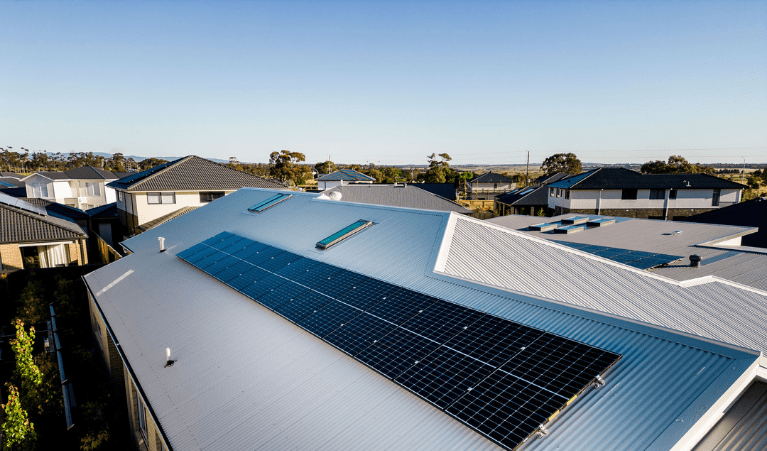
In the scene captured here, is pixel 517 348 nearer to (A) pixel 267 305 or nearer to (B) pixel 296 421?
(B) pixel 296 421

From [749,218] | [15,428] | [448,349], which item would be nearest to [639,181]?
[749,218]

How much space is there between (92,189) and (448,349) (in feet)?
250

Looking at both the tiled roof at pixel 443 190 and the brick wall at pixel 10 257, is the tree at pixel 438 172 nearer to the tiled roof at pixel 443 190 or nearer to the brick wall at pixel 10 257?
the tiled roof at pixel 443 190

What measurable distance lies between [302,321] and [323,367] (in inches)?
88.2

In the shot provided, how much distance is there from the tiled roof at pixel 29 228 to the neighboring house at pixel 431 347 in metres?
17.6

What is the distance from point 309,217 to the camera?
20.6 meters

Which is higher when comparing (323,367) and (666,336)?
(666,336)

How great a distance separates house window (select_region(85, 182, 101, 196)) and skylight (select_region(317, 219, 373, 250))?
219 feet

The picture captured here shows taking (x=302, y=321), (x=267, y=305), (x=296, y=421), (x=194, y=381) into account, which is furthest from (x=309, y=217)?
(x=296, y=421)

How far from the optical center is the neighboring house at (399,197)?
40.9 meters

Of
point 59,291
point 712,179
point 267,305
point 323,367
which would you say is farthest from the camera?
point 712,179

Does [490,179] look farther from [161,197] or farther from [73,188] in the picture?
[73,188]

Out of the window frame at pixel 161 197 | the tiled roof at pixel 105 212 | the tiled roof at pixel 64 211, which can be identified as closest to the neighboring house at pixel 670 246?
the window frame at pixel 161 197

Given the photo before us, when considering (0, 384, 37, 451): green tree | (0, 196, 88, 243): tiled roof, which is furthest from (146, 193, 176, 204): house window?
(0, 384, 37, 451): green tree
